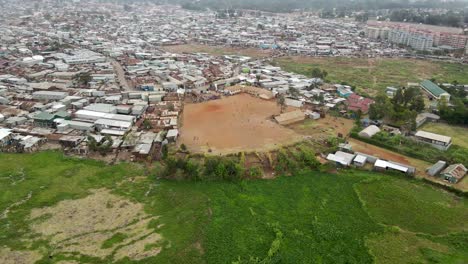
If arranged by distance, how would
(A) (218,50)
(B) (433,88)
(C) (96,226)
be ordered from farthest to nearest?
1. (A) (218,50)
2. (B) (433,88)
3. (C) (96,226)

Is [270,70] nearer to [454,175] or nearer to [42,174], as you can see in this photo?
[454,175]

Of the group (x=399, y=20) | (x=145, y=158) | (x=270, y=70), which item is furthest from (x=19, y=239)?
(x=399, y=20)

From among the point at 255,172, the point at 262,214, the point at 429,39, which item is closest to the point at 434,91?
the point at 255,172

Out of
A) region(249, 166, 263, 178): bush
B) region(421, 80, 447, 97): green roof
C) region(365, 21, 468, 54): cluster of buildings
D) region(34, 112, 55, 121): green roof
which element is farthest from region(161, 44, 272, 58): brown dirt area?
region(249, 166, 263, 178): bush

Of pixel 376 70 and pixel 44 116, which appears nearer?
pixel 44 116

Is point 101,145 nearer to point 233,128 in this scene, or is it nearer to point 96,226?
point 96,226

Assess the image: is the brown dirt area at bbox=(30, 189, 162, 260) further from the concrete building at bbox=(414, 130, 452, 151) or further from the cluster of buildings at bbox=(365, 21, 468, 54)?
the cluster of buildings at bbox=(365, 21, 468, 54)
